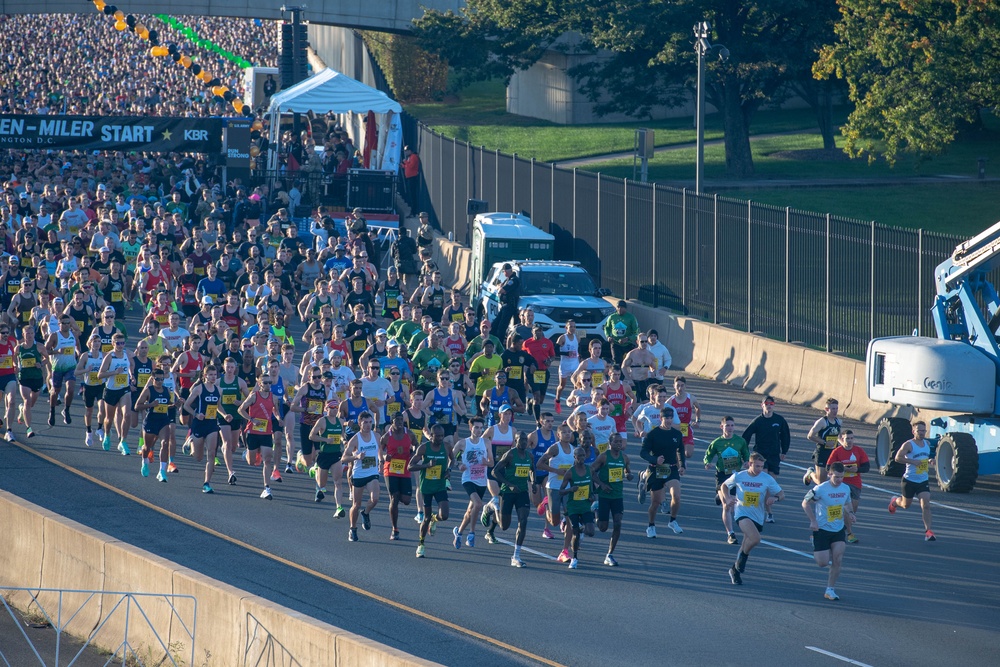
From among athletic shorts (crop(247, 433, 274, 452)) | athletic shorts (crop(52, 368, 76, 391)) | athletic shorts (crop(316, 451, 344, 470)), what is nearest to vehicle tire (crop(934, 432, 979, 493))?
athletic shorts (crop(316, 451, 344, 470))

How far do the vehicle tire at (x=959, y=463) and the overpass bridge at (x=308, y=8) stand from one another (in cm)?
4571

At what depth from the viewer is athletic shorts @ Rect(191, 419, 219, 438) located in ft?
62.9

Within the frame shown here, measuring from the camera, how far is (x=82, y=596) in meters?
14.4

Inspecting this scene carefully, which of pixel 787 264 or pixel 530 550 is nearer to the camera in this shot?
pixel 530 550

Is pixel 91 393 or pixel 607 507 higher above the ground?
pixel 91 393

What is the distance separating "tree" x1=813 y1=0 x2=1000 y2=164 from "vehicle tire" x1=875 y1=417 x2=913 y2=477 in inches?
689

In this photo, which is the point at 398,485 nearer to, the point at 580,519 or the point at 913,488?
the point at 580,519

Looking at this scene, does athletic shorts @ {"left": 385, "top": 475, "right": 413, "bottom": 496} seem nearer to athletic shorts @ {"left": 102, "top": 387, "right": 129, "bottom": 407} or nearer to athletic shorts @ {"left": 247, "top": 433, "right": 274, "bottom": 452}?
athletic shorts @ {"left": 247, "top": 433, "right": 274, "bottom": 452}

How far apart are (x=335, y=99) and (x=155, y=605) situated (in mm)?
29072

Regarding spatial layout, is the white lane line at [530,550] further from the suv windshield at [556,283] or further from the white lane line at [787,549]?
the suv windshield at [556,283]

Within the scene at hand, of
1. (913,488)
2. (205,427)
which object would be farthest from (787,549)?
(205,427)

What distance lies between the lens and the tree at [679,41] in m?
46.1

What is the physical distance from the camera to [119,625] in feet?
44.8

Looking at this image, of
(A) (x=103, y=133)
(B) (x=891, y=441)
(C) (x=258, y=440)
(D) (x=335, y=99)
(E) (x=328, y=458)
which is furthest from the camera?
(D) (x=335, y=99)
